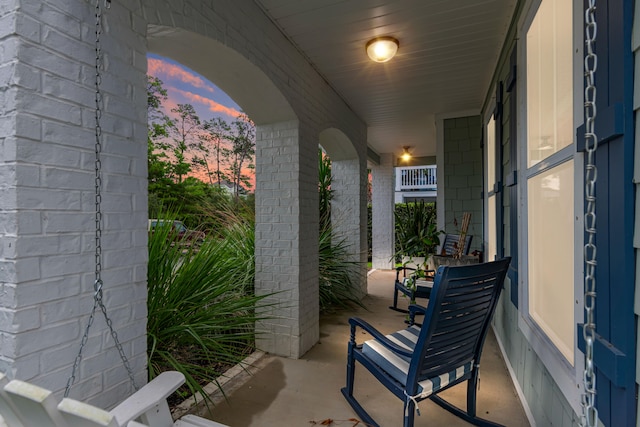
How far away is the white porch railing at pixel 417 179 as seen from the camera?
13.8 meters

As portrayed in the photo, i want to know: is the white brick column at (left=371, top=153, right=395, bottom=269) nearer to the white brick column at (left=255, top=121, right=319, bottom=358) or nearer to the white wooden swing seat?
the white brick column at (left=255, top=121, right=319, bottom=358)

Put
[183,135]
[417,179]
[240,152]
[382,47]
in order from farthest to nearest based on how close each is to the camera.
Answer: [417,179] < [240,152] < [183,135] < [382,47]

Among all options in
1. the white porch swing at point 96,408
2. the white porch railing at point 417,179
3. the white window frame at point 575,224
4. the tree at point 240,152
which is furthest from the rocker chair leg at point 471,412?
the white porch railing at point 417,179

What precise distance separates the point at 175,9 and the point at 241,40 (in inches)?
22.0

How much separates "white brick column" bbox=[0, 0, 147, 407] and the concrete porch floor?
94 centimetres

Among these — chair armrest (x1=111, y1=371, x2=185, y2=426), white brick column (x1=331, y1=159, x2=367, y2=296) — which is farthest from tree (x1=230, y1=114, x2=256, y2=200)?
chair armrest (x1=111, y1=371, x2=185, y2=426)

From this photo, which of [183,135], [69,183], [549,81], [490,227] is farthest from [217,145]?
[549,81]

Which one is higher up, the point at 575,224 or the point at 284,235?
the point at 575,224

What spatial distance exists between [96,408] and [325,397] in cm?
182

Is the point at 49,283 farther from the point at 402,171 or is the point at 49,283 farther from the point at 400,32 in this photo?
the point at 402,171

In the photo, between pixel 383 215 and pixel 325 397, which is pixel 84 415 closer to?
pixel 325 397

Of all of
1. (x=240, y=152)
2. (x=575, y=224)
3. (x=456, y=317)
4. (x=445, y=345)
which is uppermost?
(x=240, y=152)

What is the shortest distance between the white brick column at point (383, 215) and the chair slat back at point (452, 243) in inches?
102

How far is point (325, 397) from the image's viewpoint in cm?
Result: 227
